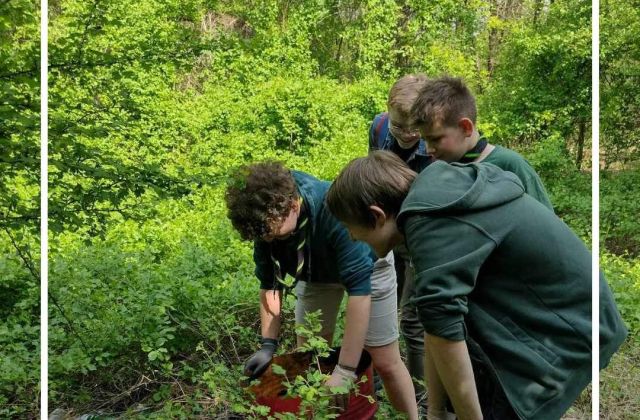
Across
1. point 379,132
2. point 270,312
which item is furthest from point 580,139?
point 270,312

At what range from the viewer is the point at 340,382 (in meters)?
1.66

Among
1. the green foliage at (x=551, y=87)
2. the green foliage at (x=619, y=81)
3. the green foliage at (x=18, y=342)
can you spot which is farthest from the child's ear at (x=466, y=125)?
the green foliage at (x=551, y=87)

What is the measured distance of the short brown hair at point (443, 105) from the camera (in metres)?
1.72

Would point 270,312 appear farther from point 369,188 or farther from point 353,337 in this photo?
point 369,188

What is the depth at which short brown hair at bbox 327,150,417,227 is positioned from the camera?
1233mm

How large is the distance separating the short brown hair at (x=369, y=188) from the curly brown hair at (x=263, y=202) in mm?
450

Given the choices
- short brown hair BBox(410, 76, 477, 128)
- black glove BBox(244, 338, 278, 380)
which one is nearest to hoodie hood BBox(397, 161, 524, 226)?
short brown hair BBox(410, 76, 477, 128)

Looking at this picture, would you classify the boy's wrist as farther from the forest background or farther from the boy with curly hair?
the forest background

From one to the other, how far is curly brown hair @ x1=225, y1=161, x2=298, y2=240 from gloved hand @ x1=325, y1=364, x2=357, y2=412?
0.43 m

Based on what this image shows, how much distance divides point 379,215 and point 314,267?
2.53 ft

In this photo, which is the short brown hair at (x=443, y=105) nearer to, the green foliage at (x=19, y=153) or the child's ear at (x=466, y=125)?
the child's ear at (x=466, y=125)

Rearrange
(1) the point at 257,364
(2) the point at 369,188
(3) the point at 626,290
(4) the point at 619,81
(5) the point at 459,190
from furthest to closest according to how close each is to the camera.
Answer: (4) the point at 619,81 < (3) the point at 626,290 < (1) the point at 257,364 < (2) the point at 369,188 < (5) the point at 459,190

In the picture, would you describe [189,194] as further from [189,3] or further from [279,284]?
[189,3]

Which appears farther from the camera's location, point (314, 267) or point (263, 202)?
point (314, 267)
